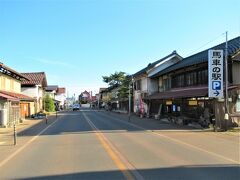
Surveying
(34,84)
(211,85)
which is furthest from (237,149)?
(34,84)

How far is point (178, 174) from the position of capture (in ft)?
37.1

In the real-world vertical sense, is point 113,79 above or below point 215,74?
above

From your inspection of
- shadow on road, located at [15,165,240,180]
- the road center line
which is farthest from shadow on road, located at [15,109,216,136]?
shadow on road, located at [15,165,240,180]

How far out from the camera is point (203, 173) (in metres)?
11.4

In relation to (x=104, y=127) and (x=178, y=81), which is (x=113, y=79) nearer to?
(x=178, y=81)

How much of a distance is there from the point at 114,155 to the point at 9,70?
32074mm

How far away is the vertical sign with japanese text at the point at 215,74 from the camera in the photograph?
30.7 metres

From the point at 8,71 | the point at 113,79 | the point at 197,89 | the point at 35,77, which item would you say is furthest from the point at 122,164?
the point at 113,79

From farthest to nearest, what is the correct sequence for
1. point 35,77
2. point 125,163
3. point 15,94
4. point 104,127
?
point 35,77 < point 15,94 < point 104,127 < point 125,163

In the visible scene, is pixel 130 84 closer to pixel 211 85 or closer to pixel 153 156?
pixel 211 85

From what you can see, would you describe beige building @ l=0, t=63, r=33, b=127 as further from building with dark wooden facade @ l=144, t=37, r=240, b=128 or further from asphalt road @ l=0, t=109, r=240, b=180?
asphalt road @ l=0, t=109, r=240, b=180

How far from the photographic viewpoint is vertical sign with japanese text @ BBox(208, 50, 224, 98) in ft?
101

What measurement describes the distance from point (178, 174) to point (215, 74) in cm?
2080

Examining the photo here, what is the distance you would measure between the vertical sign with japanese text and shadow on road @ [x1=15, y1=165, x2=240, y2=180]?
1866cm
